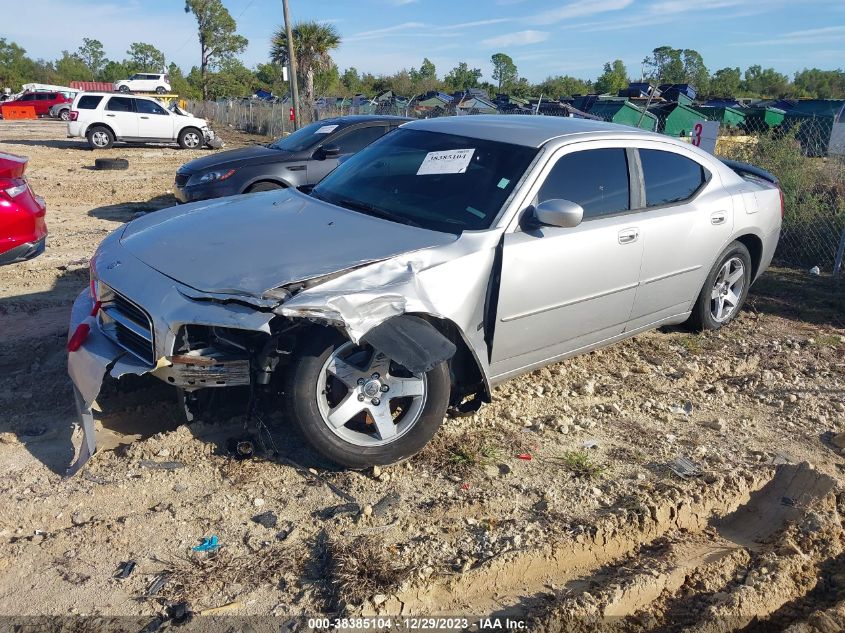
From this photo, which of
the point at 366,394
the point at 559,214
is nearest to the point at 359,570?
the point at 366,394

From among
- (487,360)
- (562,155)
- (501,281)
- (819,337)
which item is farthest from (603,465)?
(819,337)

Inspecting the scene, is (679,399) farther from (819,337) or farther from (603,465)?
(819,337)

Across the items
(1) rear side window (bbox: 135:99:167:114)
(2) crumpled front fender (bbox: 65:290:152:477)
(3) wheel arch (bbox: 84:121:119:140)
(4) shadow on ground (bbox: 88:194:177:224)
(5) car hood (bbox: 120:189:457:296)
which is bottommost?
(4) shadow on ground (bbox: 88:194:177:224)

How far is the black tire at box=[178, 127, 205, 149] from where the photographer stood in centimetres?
2131

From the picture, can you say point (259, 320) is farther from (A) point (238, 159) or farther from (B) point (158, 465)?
(A) point (238, 159)

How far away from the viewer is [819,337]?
Result: 6121mm

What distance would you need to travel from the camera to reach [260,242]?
3.69 metres

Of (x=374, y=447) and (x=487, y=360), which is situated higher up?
(x=487, y=360)

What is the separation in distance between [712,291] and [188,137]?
19220mm

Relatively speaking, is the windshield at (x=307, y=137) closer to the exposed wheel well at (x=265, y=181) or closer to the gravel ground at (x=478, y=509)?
the exposed wheel well at (x=265, y=181)

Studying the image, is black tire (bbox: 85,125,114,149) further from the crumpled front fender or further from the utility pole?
the crumpled front fender

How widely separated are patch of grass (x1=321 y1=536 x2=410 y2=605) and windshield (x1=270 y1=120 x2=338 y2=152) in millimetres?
7200

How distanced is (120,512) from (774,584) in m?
2.88

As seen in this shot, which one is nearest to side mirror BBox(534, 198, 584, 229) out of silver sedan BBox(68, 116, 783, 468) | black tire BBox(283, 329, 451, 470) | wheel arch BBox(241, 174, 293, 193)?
silver sedan BBox(68, 116, 783, 468)
